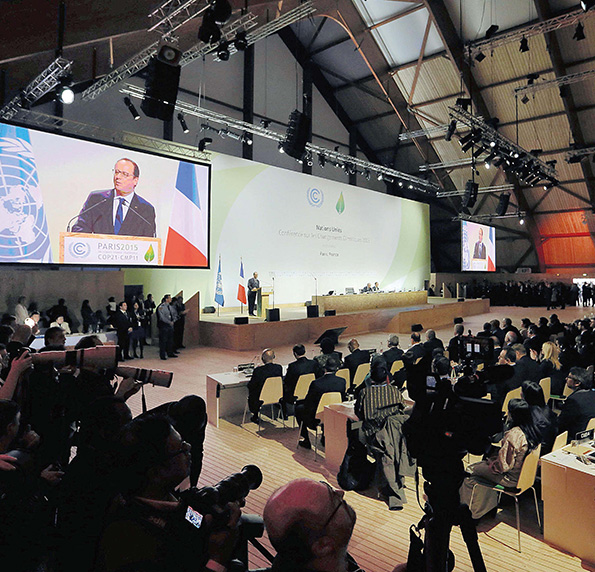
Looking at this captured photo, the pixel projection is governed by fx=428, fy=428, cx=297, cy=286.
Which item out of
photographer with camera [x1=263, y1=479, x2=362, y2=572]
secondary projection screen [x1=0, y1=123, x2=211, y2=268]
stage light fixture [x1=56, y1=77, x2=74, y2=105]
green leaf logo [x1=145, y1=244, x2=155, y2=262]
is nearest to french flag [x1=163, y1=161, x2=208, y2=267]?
secondary projection screen [x1=0, y1=123, x2=211, y2=268]

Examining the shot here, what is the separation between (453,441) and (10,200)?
320 inches

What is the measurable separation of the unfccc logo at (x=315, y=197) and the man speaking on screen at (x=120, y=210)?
647 centimetres

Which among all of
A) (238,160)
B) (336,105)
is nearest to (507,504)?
(238,160)

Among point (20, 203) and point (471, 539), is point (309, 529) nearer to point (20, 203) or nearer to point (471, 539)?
point (471, 539)

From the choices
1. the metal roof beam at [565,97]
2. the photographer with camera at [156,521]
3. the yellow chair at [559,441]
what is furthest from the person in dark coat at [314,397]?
the metal roof beam at [565,97]

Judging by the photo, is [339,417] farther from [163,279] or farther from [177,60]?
[163,279]

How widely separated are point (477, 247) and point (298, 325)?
13990mm

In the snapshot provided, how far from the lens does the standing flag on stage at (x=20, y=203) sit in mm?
7180

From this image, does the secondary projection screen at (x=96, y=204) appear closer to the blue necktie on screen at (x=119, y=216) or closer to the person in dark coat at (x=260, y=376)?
the blue necktie on screen at (x=119, y=216)

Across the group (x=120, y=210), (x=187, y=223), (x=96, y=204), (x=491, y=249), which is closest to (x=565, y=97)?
(x=491, y=249)

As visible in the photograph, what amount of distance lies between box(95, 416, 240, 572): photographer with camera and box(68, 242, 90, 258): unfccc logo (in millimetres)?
7813

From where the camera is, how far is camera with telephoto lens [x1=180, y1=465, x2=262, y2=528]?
3.53ft

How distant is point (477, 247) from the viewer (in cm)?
2105

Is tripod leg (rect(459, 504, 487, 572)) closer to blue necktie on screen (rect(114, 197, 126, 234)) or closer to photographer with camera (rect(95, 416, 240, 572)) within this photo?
photographer with camera (rect(95, 416, 240, 572))
